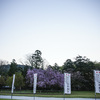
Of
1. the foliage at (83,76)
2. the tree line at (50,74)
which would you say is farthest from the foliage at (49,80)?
the foliage at (83,76)

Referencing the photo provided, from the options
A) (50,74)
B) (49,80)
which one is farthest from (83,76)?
(49,80)

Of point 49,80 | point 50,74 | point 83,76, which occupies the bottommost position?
point 49,80

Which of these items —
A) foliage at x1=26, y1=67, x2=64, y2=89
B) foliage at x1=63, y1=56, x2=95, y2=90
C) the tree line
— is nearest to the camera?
foliage at x1=26, y1=67, x2=64, y2=89

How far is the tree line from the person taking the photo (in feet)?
117

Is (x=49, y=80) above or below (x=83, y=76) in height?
below

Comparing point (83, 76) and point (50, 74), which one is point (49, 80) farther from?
point (83, 76)

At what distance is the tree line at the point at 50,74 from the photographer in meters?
35.6

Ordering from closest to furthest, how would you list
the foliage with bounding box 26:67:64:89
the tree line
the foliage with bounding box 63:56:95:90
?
1. the foliage with bounding box 26:67:64:89
2. the tree line
3. the foliage with bounding box 63:56:95:90

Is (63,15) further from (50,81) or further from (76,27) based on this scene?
(50,81)

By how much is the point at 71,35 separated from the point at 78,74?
83.0ft

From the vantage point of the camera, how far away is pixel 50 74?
3603 centimetres

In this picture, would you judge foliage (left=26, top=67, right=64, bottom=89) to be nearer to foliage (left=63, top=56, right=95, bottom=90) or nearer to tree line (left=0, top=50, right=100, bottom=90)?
tree line (left=0, top=50, right=100, bottom=90)

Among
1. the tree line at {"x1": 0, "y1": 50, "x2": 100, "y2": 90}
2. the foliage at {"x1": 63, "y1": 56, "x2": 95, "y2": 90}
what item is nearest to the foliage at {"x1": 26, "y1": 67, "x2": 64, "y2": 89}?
the tree line at {"x1": 0, "y1": 50, "x2": 100, "y2": 90}

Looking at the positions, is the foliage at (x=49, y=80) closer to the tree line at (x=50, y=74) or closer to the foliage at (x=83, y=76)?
the tree line at (x=50, y=74)
